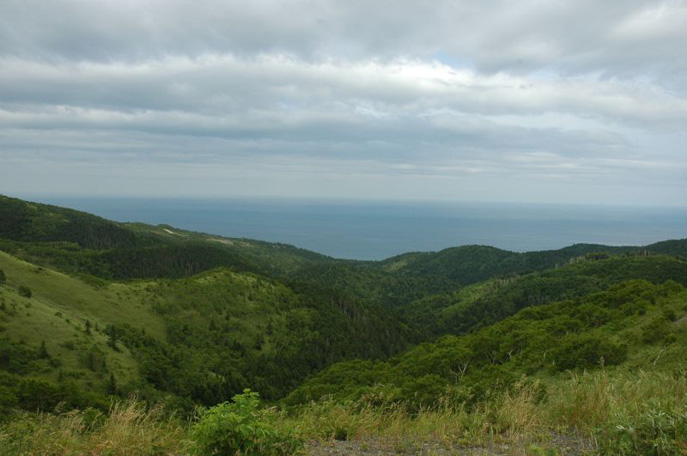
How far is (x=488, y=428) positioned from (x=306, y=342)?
88629 mm

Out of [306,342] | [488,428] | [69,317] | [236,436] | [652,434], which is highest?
[652,434]

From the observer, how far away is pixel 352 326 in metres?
110

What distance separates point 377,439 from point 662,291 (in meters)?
34.2

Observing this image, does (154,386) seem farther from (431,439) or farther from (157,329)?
(431,439)

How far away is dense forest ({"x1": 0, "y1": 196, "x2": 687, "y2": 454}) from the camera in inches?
399

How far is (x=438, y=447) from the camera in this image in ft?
21.4

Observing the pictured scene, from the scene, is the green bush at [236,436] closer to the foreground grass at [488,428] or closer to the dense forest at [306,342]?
the foreground grass at [488,428]

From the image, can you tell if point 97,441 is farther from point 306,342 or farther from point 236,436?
point 306,342

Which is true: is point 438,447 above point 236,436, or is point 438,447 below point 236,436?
below

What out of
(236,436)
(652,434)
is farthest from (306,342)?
(652,434)

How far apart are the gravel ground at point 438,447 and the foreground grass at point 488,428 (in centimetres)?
6

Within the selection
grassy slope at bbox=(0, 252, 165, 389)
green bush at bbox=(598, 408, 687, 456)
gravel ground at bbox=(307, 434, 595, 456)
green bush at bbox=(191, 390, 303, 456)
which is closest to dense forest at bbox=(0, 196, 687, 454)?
green bush at bbox=(598, 408, 687, 456)

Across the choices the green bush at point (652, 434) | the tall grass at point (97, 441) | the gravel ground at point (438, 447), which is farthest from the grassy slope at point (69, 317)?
the green bush at point (652, 434)

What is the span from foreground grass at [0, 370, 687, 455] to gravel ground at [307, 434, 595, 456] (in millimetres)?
62
